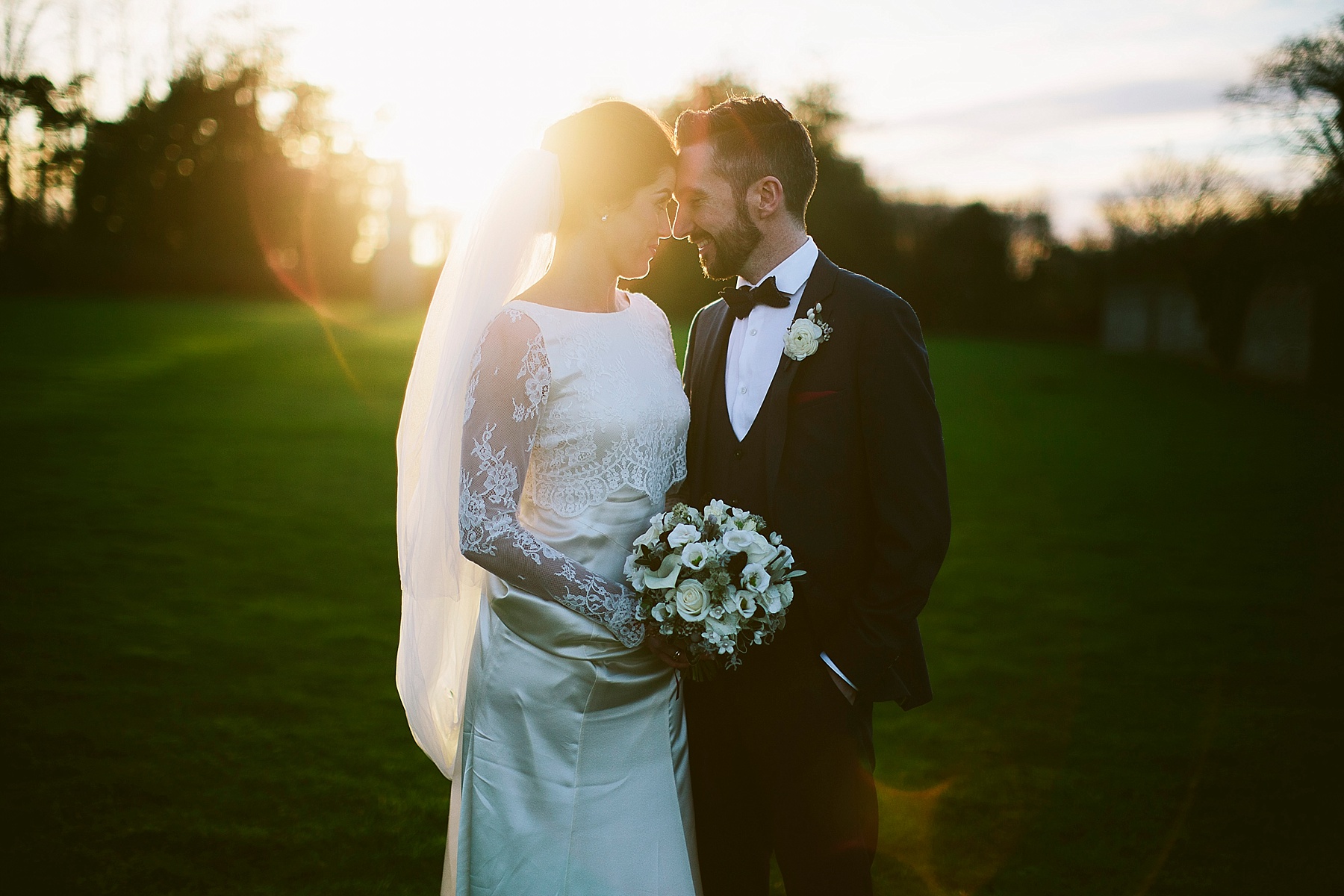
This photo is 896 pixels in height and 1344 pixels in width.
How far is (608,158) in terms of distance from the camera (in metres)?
2.72

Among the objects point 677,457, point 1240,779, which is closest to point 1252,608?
point 1240,779

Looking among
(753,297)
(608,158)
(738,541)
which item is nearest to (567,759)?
(738,541)

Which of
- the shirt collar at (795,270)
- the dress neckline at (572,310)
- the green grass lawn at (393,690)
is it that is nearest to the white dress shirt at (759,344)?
the shirt collar at (795,270)

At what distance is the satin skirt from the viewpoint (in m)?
2.58

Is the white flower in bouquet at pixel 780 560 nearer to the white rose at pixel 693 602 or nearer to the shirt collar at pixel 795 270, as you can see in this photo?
the white rose at pixel 693 602

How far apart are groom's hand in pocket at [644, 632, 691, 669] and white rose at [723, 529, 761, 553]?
35cm

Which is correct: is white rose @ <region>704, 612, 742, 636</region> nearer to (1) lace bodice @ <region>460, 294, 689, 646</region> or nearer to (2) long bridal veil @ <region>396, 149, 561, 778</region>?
(1) lace bodice @ <region>460, 294, 689, 646</region>

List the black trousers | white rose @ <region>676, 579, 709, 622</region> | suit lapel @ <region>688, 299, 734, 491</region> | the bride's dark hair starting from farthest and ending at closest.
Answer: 1. suit lapel @ <region>688, 299, 734, 491</region>
2. the bride's dark hair
3. the black trousers
4. white rose @ <region>676, 579, 709, 622</region>

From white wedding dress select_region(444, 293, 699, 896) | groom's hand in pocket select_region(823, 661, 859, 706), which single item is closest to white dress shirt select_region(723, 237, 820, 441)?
white wedding dress select_region(444, 293, 699, 896)

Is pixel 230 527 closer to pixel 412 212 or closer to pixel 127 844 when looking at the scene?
pixel 127 844

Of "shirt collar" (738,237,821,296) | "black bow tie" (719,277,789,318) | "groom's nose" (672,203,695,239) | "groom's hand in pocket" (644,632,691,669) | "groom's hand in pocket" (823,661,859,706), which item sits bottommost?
"groom's hand in pocket" (823,661,859,706)

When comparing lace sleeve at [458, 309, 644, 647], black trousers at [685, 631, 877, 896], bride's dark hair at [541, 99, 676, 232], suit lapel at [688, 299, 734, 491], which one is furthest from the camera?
suit lapel at [688, 299, 734, 491]

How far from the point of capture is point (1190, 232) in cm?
3712

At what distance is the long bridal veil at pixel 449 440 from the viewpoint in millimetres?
2795
